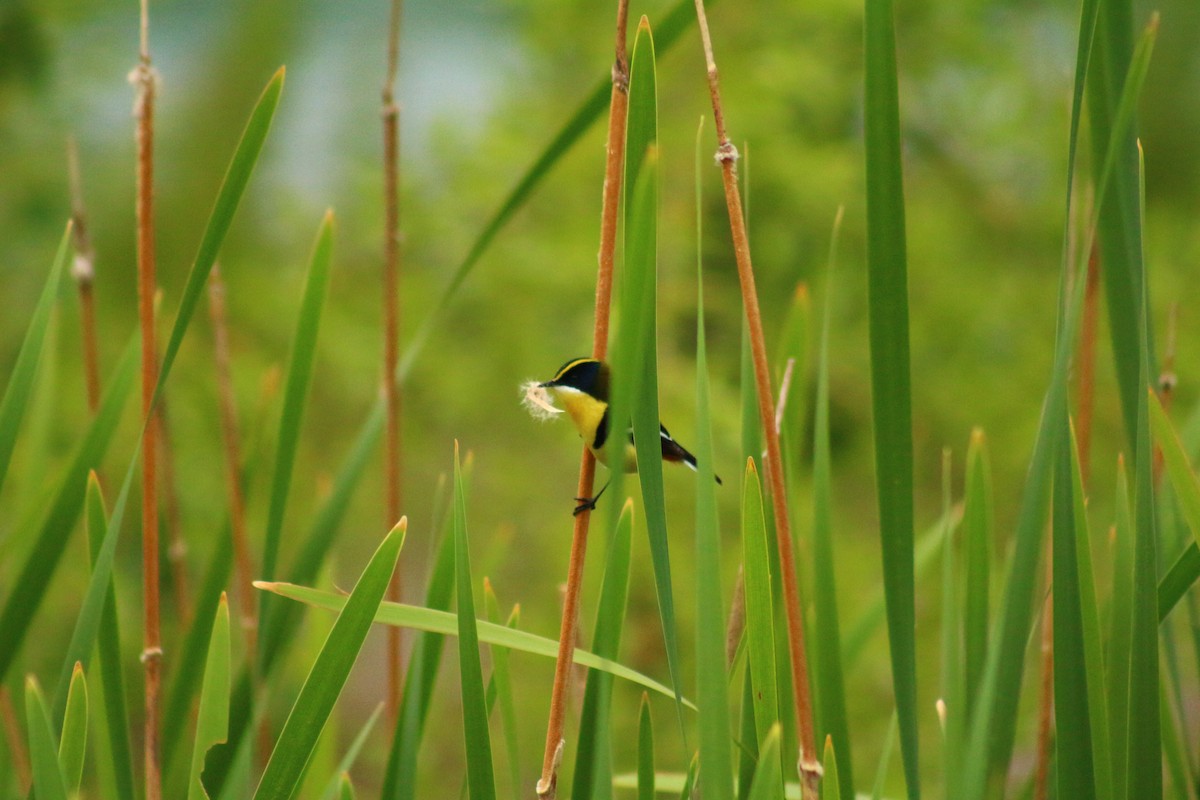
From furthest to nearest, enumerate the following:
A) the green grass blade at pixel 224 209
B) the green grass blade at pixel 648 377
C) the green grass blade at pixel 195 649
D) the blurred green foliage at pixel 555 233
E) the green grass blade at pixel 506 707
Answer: the blurred green foliage at pixel 555 233 → the green grass blade at pixel 195 649 → the green grass blade at pixel 506 707 → the green grass blade at pixel 224 209 → the green grass blade at pixel 648 377

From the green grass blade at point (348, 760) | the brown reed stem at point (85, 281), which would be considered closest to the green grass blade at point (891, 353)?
the green grass blade at point (348, 760)

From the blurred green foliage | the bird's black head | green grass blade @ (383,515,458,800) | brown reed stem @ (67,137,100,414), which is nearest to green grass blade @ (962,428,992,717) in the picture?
the bird's black head

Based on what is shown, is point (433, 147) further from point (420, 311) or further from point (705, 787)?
point (705, 787)

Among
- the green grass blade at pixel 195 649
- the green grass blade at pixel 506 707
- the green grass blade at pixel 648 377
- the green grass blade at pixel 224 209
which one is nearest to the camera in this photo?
the green grass blade at pixel 648 377

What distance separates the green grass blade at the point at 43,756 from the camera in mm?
623

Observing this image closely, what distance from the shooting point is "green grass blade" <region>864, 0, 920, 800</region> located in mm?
600

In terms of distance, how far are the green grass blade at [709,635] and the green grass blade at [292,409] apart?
1.24 ft

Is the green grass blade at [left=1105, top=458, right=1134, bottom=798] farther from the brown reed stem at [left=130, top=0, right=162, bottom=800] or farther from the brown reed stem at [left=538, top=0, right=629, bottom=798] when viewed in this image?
the brown reed stem at [left=130, top=0, right=162, bottom=800]

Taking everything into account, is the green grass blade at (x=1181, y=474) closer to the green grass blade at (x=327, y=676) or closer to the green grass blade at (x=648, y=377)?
the green grass blade at (x=648, y=377)

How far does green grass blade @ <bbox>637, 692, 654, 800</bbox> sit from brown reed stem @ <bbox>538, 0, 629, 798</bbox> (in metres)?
0.06

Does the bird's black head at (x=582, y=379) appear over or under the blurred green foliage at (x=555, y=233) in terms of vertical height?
under

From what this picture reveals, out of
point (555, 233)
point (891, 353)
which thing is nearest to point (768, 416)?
point (891, 353)

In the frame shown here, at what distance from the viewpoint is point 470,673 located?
0.66 metres

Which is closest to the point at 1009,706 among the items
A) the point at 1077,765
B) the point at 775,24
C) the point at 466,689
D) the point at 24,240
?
the point at 1077,765
